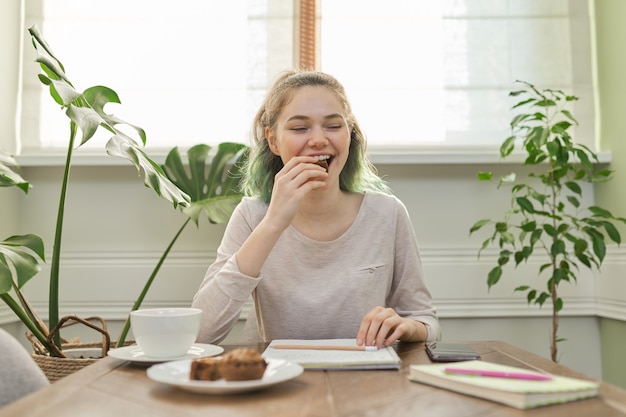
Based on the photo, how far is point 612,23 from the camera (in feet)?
7.41

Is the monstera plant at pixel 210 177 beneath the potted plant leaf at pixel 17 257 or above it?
above

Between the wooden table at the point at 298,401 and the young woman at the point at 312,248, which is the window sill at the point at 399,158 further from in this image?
the wooden table at the point at 298,401

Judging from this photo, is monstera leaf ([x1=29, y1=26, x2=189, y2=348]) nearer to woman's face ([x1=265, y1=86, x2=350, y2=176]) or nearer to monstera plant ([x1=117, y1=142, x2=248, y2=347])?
woman's face ([x1=265, y1=86, x2=350, y2=176])

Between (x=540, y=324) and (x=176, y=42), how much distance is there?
5.61 ft

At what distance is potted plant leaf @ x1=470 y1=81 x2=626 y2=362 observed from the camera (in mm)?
2037

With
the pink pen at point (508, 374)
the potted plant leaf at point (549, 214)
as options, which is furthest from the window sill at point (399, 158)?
the pink pen at point (508, 374)

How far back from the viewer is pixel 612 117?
2.28 metres

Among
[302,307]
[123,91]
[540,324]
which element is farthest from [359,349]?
[123,91]

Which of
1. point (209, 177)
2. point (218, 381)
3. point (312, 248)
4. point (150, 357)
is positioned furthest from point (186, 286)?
point (218, 381)

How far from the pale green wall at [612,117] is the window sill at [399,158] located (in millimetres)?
83

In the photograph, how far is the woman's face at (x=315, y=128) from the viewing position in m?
1.57

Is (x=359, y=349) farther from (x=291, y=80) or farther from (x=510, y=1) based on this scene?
(x=510, y=1)

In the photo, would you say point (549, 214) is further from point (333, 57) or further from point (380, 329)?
point (380, 329)

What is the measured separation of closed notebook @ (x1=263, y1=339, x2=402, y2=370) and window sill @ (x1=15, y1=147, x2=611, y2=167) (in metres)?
1.29
